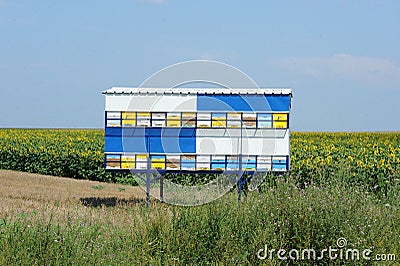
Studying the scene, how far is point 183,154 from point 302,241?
575 centimetres

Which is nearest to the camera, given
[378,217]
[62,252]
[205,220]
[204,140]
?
[62,252]

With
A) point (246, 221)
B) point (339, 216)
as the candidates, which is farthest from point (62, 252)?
point (339, 216)

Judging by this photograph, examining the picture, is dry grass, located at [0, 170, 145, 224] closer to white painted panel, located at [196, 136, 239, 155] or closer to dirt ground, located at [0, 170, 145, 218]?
dirt ground, located at [0, 170, 145, 218]

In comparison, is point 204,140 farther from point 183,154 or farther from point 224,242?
point 224,242

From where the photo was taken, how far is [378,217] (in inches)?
308

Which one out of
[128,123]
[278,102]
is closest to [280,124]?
[278,102]

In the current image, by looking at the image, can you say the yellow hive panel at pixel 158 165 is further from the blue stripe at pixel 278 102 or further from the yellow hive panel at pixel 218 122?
the blue stripe at pixel 278 102

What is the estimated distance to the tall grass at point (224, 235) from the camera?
6.82 metres

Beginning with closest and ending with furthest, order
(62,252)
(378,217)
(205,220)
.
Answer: (62,252) < (205,220) < (378,217)

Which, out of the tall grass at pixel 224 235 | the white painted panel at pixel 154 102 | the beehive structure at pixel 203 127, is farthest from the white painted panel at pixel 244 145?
the tall grass at pixel 224 235

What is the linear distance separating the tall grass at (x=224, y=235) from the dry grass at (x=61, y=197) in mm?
2826

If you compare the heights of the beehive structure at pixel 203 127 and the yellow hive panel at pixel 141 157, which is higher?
the beehive structure at pixel 203 127

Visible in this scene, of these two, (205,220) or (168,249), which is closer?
(168,249)

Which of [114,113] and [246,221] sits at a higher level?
[114,113]
